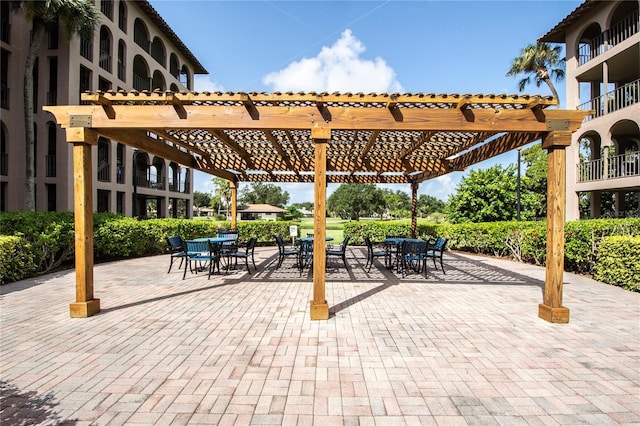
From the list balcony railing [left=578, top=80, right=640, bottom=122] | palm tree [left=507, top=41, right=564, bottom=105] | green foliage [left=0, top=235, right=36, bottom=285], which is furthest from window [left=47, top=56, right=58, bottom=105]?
palm tree [left=507, top=41, right=564, bottom=105]

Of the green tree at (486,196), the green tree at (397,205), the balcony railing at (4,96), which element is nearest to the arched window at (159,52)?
the balcony railing at (4,96)

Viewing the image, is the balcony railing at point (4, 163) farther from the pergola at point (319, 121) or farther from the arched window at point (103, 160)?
the pergola at point (319, 121)

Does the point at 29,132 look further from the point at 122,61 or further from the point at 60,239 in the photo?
the point at 122,61

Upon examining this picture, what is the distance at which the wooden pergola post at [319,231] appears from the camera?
14.9 ft

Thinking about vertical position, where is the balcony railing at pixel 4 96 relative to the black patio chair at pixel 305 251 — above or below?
above

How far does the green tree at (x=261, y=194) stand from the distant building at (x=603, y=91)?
64.9 meters

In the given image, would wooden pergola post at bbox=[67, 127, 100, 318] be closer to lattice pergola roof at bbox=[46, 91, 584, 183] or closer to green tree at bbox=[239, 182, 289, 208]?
lattice pergola roof at bbox=[46, 91, 584, 183]

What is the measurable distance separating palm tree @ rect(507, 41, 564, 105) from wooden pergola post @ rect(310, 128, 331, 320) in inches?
917

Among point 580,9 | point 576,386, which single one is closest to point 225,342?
point 576,386

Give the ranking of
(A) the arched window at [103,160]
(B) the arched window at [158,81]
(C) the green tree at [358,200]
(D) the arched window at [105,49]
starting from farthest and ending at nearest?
(C) the green tree at [358,200] < (B) the arched window at [158,81] < (D) the arched window at [105,49] < (A) the arched window at [103,160]

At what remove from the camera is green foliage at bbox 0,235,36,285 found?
659 centimetres

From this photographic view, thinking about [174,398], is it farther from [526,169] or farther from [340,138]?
[526,169]

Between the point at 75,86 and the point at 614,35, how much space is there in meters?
24.2

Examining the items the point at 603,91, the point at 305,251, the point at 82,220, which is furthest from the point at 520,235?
the point at 82,220
